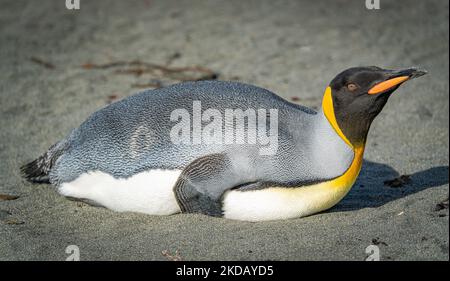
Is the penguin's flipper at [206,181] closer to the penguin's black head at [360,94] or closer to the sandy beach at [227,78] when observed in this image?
the sandy beach at [227,78]

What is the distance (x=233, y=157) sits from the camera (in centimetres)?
434

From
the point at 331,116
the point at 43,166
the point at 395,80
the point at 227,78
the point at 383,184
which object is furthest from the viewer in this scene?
the point at 227,78

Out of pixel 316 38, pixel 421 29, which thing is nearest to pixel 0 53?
pixel 316 38

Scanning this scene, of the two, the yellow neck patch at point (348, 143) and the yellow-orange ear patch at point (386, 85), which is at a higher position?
the yellow-orange ear patch at point (386, 85)

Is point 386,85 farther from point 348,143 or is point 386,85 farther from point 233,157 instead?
point 233,157

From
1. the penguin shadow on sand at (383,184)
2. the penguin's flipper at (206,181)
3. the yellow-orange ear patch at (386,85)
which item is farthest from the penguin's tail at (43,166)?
the yellow-orange ear patch at (386,85)

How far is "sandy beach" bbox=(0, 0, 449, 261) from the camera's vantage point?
434 cm

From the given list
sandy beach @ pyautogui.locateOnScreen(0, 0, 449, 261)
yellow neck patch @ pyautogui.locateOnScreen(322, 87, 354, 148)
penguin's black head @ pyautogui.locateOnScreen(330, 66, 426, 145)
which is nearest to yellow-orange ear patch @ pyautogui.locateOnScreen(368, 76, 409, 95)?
Answer: penguin's black head @ pyautogui.locateOnScreen(330, 66, 426, 145)

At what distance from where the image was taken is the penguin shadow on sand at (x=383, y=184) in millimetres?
4969

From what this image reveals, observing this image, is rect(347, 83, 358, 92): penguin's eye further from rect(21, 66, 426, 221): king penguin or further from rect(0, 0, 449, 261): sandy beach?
rect(0, 0, 449, 261): sandy beach

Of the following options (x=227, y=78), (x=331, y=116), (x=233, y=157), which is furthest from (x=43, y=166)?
(x=227, y=78)

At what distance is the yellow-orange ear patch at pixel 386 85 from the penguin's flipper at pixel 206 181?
3.15 feet

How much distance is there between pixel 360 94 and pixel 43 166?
2.22m

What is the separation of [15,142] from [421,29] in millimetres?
5282
